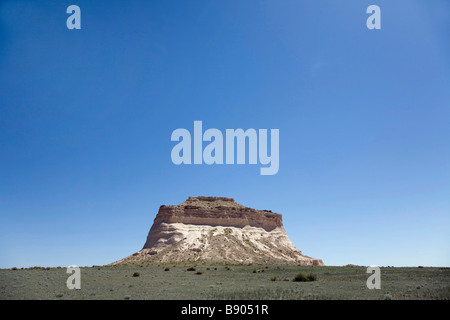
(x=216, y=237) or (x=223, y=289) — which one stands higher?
→ (x=223, y=289)

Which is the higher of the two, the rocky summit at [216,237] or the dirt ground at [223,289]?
the dirt ground at [223,289]

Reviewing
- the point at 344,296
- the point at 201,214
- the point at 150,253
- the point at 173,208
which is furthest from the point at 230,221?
the point at 344,296

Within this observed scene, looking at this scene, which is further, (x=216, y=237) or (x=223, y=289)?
(x=216, y=237)

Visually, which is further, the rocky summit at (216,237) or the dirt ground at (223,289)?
the rocky summit at (216,237)

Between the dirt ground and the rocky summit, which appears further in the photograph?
the rocky summit

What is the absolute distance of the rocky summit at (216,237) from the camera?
252 feet

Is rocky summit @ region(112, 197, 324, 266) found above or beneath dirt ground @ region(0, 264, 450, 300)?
beneath

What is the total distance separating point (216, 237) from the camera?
8850 cm

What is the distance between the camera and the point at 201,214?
98.1 meters

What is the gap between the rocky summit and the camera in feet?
252
